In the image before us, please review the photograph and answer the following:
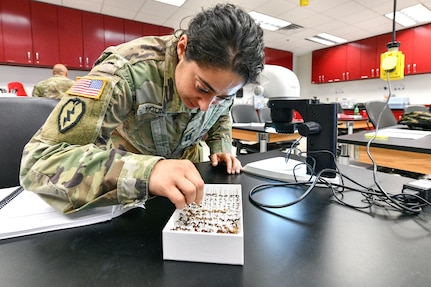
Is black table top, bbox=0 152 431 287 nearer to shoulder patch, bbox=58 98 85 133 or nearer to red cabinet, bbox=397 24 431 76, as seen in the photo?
shoulder patch, bbox=58 98 85 133

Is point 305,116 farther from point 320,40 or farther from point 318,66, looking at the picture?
point 318,66

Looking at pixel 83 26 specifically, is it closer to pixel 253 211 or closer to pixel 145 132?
pixel 145 132

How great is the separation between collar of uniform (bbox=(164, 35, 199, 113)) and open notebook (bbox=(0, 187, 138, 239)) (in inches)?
13.7

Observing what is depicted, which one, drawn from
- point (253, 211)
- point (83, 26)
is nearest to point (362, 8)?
point (83, 26)

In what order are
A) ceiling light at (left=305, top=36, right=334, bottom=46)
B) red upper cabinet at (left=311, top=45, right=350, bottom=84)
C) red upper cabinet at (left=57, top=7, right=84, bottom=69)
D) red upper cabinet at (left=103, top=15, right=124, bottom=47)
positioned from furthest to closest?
red upper cabinet at (left=311, top=45, right=350, bottom=84) → ceiling light at (left=305, top=36, right=334, bottom=46) → red upper cabinet at (left=103, top=15, right=124, bottom=47) → red upper cabinet at (left=57, top=7, right=84, bottom=69)

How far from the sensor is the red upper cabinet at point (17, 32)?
12.8 feet

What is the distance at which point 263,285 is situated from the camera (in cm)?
31

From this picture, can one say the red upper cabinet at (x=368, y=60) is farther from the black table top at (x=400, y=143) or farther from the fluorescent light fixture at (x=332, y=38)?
the black table top at (x=400, y=143)

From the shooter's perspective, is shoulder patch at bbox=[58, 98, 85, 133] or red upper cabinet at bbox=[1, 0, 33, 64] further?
red upper cabinet at bbox=[1, 0, 33, 64]

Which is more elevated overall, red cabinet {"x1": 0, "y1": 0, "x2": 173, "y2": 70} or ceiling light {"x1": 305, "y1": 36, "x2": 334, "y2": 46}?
ceiling light {"x1": 305, "y1": 36, "x2": 334, "y2": 46}

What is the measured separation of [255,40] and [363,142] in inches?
37.8

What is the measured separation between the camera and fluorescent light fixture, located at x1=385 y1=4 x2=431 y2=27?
14.7 ft

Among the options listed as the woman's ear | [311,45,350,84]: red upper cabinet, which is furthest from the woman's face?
[311,45,350,84]: red upper cabinet

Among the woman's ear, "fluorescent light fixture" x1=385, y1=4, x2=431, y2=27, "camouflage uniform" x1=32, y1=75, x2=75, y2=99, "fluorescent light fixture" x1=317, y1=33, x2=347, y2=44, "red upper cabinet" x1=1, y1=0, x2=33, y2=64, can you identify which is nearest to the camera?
the woman's ear
